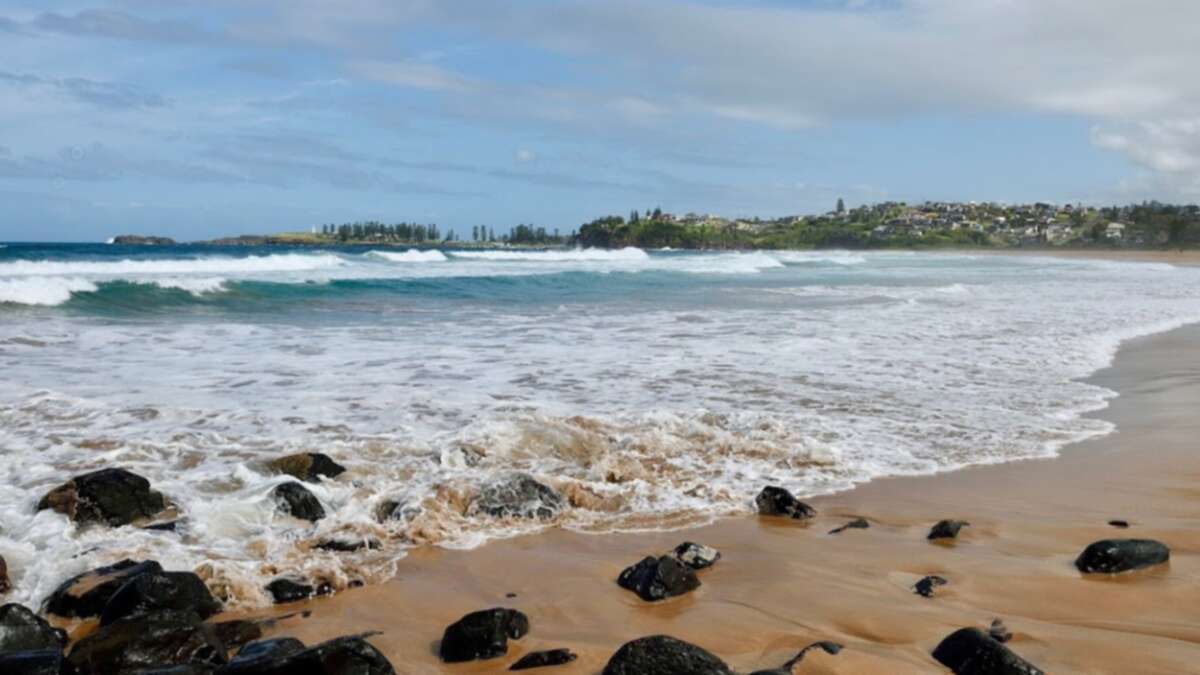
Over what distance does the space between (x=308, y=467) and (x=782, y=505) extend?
268 cm

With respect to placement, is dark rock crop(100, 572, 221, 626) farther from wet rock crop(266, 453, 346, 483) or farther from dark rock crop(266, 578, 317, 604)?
wet rock crop(266, 453, 346, 483)

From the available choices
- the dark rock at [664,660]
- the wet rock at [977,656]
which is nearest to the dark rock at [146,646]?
the dark rock at [664,660]

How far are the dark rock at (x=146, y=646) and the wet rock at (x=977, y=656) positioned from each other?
2424 millimetres

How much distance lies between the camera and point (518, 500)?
16.2 ft

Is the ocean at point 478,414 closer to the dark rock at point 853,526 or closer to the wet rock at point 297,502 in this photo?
the wet rock at point 297,502

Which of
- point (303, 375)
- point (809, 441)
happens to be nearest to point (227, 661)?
point (809, 441)

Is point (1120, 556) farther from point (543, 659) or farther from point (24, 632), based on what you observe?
point (24, 632)

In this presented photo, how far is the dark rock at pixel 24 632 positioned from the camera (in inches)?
121

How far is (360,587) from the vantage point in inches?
154

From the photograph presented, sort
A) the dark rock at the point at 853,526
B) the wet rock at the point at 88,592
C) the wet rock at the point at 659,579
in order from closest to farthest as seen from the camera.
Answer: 1. the wet rock at the point at 88,592
2. the wet rock at the point at 659,579
3. the dark rock at the point at 853,526

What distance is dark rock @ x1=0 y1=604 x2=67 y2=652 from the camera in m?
3.07

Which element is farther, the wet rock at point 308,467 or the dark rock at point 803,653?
the wet rock at point 308,467

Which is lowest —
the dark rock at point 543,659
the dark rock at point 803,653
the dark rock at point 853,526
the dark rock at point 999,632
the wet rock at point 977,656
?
the dark rock at point 853,526

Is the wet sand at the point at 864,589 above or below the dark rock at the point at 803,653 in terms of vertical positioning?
below
